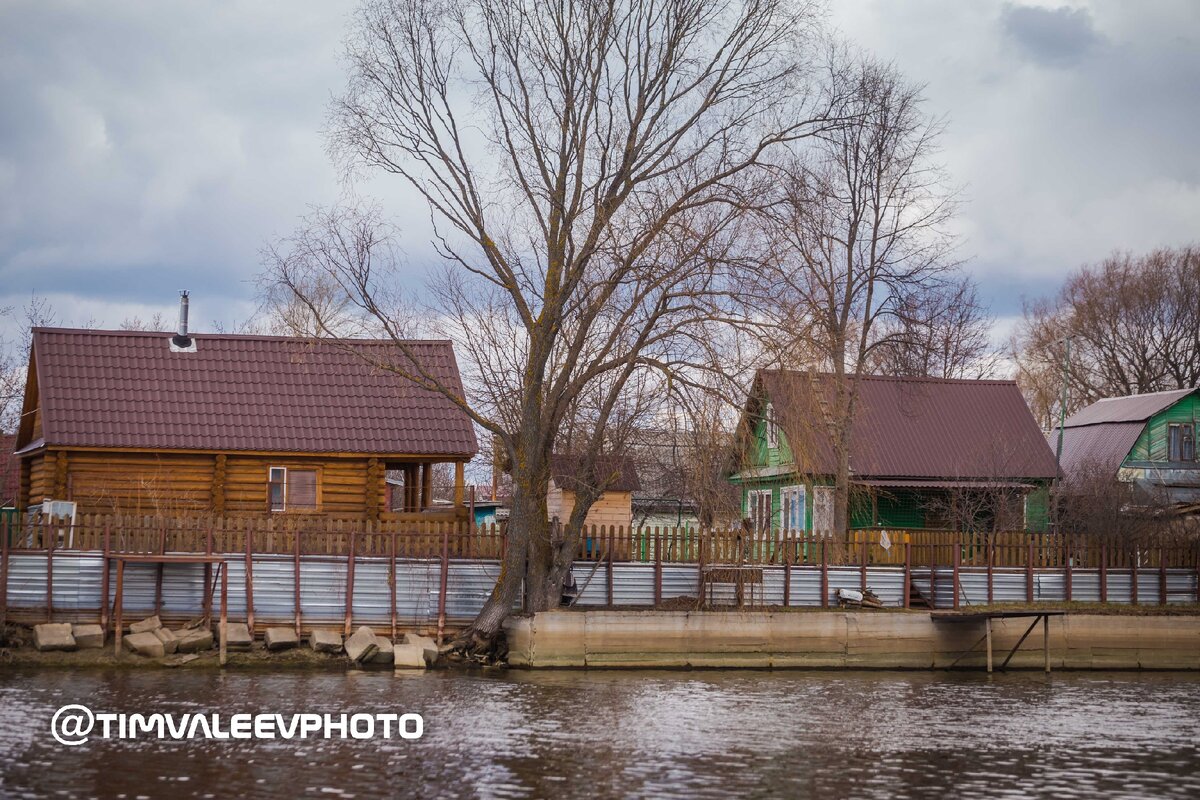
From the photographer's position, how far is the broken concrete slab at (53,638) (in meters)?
25.6

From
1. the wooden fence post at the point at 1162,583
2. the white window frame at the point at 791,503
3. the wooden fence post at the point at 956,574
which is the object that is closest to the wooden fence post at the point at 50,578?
the wooden fence post at the point at 956,574

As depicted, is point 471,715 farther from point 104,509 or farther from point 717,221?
point 104,509

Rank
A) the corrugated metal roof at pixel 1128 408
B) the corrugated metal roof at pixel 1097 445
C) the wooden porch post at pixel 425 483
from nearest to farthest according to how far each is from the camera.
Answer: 1. the wooden porch post at pixel 425 483
2. the corrugated metal roof at pixel 1097 445
3. the corrugated metal roof at pixel 1128 408

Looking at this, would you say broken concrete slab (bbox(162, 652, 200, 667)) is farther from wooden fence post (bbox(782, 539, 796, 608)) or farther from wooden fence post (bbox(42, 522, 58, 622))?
wooden fence post (bbox(782, 539, 796, 608))

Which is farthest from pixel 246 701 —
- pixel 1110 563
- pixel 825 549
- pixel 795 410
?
pixel 1110 563

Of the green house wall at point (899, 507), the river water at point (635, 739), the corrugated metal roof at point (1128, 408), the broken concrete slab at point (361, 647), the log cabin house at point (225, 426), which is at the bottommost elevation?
the river water at point (635, 739)

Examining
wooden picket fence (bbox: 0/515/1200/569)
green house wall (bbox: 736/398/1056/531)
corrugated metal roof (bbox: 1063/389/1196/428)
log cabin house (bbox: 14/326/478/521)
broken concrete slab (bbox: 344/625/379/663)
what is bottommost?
broken concrete slab (bbox: 344/625/379/663)

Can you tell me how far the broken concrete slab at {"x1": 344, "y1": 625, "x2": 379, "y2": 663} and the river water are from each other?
1.20 meters

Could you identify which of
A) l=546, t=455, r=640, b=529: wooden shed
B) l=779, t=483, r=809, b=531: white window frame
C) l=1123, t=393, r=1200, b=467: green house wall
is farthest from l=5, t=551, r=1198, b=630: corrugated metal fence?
l=1123, t=393, r=1200, b=467: green house wall

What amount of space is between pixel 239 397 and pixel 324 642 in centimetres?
852

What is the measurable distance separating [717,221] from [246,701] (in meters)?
12.6

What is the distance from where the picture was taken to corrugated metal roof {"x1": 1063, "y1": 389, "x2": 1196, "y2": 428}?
172 ft

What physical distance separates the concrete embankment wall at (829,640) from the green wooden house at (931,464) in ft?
30.2

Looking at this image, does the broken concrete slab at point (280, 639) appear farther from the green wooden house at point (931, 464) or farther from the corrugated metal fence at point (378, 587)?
the green wooden house at point (931, 464)
